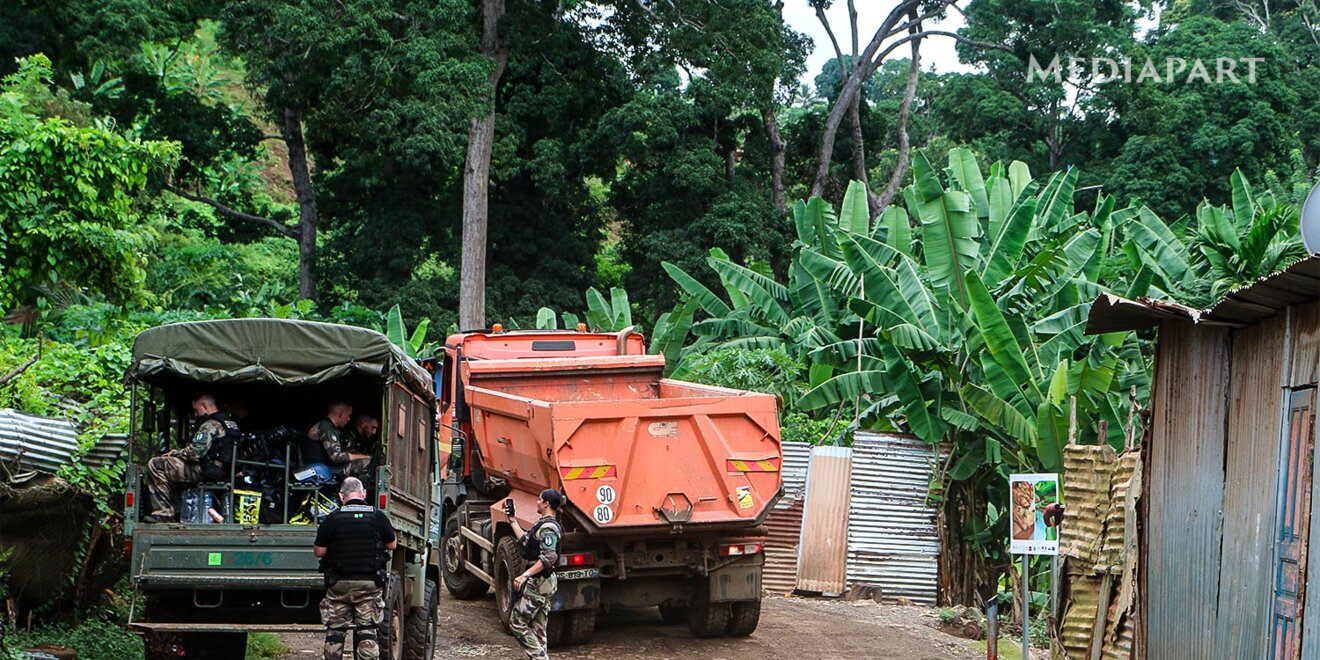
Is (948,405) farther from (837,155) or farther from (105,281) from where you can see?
(837,155)

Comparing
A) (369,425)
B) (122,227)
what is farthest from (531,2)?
(369,425)

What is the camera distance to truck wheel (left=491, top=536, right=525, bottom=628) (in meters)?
13.3

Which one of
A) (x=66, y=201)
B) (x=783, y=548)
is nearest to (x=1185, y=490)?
(x=783, y=548)

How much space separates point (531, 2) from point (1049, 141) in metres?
16.9

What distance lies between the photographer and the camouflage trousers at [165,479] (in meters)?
10.3

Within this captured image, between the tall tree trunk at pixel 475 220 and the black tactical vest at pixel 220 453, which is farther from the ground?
the tall tree trunk at pixel 475 220

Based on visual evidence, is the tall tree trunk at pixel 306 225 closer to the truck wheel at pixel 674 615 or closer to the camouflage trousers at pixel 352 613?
the truck wheel at pixel 674 615

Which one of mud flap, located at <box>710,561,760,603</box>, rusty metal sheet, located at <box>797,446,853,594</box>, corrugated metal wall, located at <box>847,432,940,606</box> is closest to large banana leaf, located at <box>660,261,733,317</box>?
rusty metal sheet, located at <box>797,446,853,594</box>

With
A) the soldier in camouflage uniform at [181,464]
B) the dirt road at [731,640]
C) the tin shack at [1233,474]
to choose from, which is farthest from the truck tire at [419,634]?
the tin shack at [1233,474]

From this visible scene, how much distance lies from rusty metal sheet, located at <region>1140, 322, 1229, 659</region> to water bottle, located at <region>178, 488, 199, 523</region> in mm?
6827

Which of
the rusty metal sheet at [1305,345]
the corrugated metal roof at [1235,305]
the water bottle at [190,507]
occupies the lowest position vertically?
the water bottle at [190,507]

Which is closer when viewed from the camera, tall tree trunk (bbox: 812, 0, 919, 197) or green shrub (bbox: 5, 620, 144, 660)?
green shrub (bbox: 5, 620, 144, 660)

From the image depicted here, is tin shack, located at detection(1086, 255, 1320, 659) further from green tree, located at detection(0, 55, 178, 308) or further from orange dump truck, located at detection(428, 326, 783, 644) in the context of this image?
green tree, located at detection(0, 55, 178, 308)

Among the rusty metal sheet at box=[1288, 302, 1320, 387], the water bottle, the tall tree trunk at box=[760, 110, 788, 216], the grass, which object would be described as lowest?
the grass
